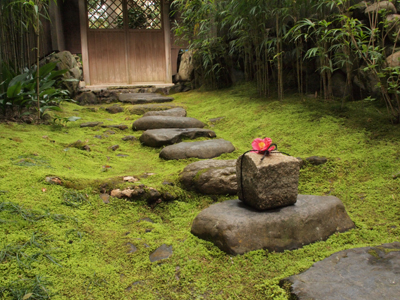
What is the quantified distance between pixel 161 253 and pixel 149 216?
47cm

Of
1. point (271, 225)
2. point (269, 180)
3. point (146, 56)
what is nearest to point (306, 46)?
point (269, 180)

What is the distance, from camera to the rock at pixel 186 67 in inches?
296

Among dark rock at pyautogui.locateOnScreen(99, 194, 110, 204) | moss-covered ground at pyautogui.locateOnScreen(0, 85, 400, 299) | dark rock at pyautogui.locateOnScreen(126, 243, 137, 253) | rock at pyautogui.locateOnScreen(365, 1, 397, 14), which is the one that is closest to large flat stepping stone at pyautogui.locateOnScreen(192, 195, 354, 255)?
moss-covered ground at pyautogui.locateOnScreen(0, 85, 400, 299)

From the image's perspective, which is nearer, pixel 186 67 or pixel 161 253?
pixel 161 253

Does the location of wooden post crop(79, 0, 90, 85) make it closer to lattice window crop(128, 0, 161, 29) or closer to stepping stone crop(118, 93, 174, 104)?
lattice window crop(128, 0, 161, 29)

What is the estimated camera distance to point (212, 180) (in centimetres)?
259

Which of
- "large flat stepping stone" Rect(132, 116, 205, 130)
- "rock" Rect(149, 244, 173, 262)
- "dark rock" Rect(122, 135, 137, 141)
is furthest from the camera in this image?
"large flat stepping stone" Rect(132, 116, 205, 130)

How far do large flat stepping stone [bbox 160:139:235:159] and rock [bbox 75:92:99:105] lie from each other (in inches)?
150

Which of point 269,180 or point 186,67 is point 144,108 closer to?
point 186,67

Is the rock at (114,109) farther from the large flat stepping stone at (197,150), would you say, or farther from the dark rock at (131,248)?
the dark rock at (131,248)

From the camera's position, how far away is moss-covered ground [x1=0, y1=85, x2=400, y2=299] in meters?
1.57

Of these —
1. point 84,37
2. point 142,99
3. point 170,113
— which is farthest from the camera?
point 84,37

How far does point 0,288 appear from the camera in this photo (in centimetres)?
139

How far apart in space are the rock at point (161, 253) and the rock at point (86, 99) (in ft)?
17.6
